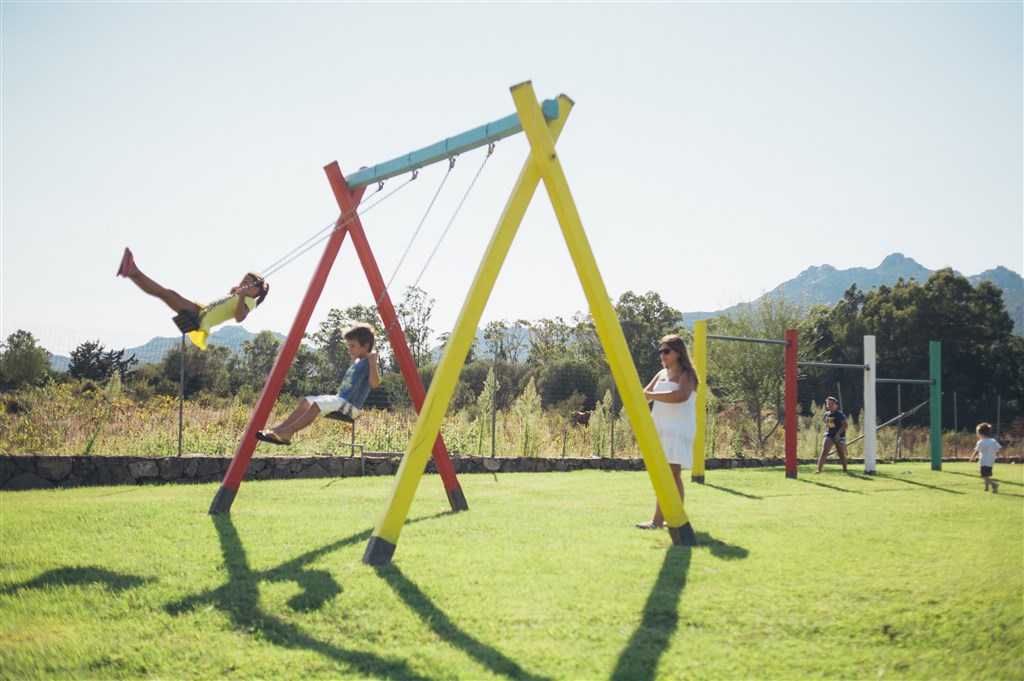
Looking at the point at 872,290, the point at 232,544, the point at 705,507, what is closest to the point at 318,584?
the point at 232,544

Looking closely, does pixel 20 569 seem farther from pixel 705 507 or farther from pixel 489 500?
pixel 705 507

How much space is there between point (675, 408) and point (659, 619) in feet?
9.55

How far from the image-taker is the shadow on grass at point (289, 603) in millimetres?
3113

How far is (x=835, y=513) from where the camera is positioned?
718cm

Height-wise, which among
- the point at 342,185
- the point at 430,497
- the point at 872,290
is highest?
the point at 872,290

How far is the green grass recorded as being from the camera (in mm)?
3113

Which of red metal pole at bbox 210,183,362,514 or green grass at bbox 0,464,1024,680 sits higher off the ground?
red metal pole at bbox 210,183,362,514

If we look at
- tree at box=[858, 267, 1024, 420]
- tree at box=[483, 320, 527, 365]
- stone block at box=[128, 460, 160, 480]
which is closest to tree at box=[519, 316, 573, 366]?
tree at box=[483, 320, 527, 365]

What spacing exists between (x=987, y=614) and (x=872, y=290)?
39.5 meters

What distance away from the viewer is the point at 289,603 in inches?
152

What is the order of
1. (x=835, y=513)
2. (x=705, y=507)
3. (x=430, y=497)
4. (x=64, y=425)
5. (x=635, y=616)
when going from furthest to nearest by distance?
(x=64, y=425) → (x=430, y=497) → (x=705, y=507) → (x=835, y=513) → (x=635, y=616)

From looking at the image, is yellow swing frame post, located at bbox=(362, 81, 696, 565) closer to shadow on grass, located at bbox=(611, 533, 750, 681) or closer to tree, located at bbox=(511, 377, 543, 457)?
shadow on grass, located at bbox=(611, 533, 750, 681)

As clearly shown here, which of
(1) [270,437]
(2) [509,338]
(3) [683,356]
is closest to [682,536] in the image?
(3) [683,356]

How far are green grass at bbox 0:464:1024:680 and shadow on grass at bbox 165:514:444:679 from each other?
2 cm
